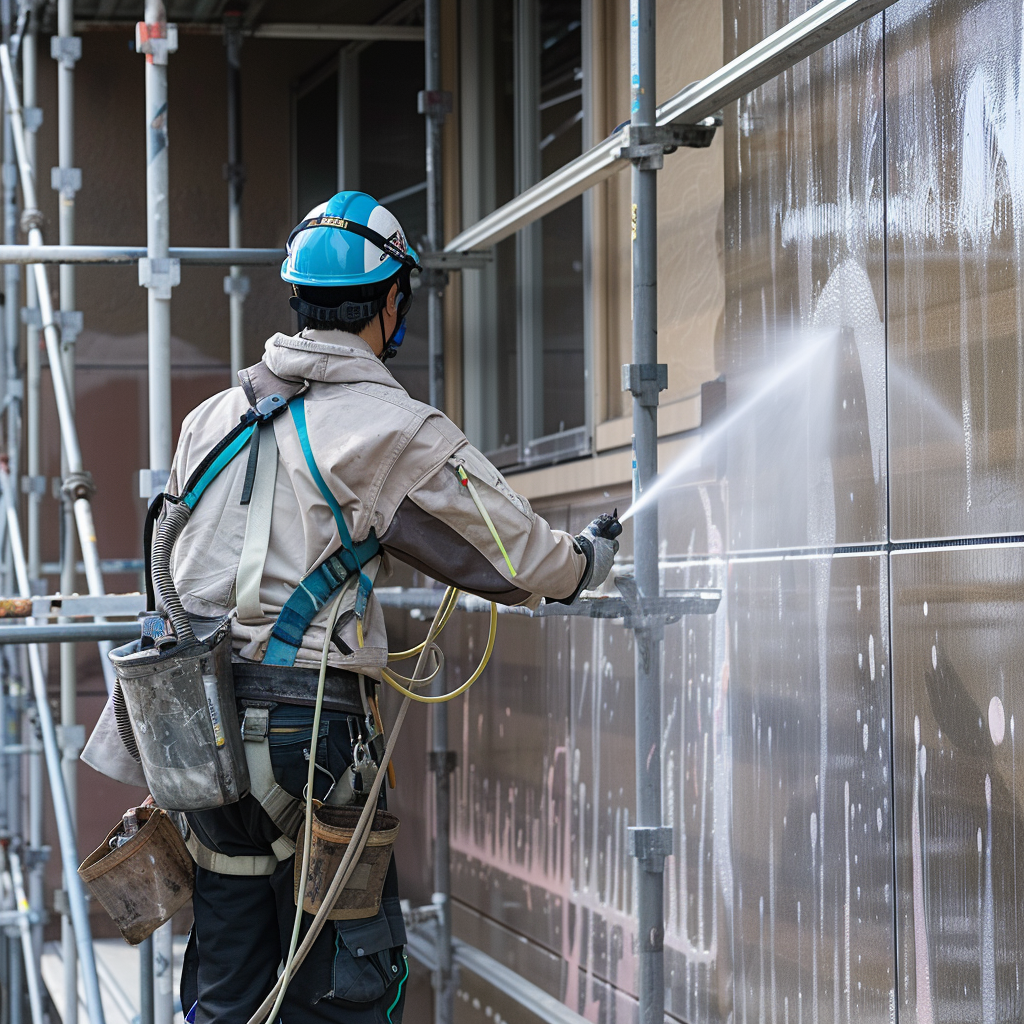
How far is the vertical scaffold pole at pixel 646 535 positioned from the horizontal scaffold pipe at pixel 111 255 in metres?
1.52

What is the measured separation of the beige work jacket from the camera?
2568 mm

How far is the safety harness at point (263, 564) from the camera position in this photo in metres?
2.59

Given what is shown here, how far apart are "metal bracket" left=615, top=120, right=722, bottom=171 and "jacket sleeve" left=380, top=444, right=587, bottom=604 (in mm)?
999

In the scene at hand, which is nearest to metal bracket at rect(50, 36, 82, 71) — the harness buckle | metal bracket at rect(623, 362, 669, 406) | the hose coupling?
the hose coupling

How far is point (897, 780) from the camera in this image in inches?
110

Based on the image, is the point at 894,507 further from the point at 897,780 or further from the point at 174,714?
the point at 174,714

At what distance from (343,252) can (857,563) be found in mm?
1265

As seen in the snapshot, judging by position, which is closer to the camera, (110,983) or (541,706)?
(541,706)

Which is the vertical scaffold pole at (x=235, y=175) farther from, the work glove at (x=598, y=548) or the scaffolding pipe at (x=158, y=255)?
the work glove at (x=598, y=548)

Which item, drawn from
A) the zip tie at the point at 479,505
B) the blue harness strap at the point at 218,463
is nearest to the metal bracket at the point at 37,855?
the blue harness strap at the point at 218,463

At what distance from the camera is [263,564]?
8.51 feet

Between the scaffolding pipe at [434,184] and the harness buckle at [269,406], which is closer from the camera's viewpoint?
the harness buckle at [269,406]

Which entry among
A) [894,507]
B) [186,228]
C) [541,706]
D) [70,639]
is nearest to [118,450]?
[186,228]

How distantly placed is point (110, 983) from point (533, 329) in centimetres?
362
